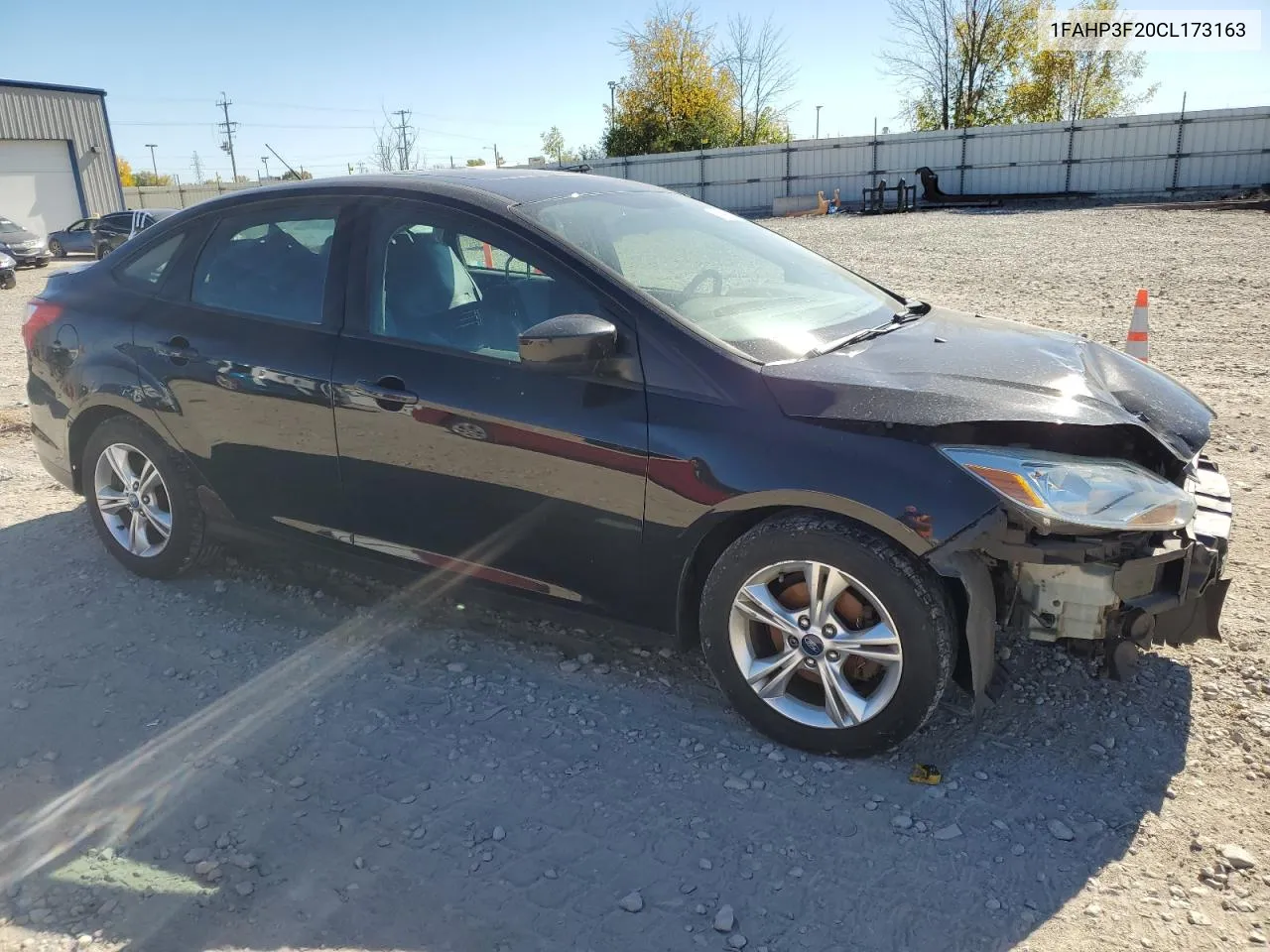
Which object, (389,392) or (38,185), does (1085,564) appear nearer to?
(389,392)

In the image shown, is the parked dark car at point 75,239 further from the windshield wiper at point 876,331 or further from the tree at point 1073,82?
the tree at point 1073,82

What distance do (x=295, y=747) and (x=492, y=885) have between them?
1.01m

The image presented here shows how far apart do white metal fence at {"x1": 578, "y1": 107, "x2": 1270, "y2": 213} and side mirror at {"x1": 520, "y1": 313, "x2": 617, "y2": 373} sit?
94.9 feet

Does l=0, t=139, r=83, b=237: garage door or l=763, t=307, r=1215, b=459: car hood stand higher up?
l=0, t=139, r=83, b=237: garage door

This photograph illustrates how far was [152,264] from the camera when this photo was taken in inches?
173

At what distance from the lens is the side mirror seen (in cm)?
300

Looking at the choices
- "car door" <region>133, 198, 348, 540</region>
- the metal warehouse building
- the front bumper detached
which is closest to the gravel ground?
the front bumper detached

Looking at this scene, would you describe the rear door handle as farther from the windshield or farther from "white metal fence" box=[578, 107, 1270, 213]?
"white metal fence" box=[578, 107, 1270, 213]

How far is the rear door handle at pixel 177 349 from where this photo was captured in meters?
4.09

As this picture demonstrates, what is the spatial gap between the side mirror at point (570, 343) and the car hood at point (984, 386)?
1.73ft

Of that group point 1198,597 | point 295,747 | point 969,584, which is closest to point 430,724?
point 295,747

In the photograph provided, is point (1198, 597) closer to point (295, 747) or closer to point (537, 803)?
point (537, 803)

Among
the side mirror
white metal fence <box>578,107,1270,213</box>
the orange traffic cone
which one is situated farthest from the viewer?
white metal fence <box>578,107,1270,213</box>

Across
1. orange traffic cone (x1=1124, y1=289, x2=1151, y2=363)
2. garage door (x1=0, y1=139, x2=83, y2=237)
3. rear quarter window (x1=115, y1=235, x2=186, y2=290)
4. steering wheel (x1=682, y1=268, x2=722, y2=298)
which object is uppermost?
garage door (x1=0, y1=139, x2=83, y2=237)
